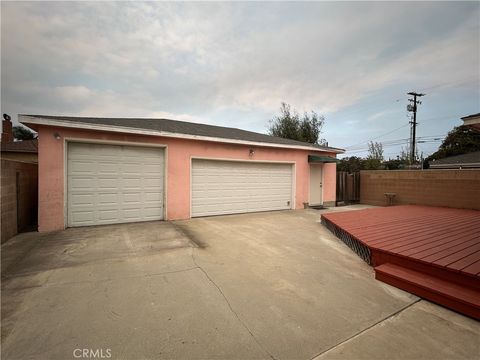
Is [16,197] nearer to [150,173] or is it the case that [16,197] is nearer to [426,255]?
[150,173]

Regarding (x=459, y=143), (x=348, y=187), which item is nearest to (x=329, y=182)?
(x=348, y=187)

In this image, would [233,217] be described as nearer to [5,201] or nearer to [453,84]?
[5,201]

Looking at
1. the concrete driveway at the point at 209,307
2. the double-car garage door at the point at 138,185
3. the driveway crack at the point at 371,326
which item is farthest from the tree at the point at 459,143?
the driveway crack at the point at 371,326

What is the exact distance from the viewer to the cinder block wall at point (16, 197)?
15.4ft

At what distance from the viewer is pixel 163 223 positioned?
21.6 ft

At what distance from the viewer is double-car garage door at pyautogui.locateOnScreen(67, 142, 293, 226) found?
5977mm

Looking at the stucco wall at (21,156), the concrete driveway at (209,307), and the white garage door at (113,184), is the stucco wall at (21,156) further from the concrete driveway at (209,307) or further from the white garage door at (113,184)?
the concrete driveway at (209,307)

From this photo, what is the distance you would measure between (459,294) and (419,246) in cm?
130

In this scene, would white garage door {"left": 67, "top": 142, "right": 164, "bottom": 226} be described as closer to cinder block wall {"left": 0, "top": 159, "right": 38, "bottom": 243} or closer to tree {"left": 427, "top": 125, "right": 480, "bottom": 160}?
cinder block wall {"left": 0, "top": 159, "right": 38, "bottom": 243}

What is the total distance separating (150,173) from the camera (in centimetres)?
685

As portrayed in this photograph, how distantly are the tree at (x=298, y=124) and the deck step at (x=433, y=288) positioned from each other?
19.5 m

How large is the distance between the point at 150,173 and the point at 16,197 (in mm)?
3018

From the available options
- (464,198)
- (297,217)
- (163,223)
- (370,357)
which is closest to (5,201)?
(163,223)

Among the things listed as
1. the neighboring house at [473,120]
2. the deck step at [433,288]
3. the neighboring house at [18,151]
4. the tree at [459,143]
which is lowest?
the deck step at [433,288]
